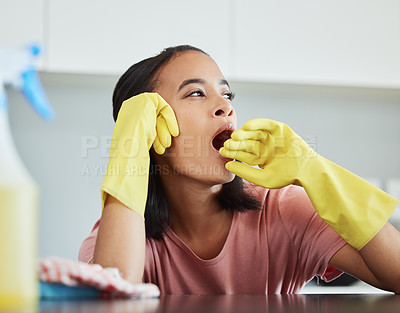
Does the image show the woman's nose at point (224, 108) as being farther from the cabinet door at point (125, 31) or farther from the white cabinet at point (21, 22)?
the white cabinet at point (21, 22)

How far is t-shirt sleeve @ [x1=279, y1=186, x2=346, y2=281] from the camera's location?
114cm

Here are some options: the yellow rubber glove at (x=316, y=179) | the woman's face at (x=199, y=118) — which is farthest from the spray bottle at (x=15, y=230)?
the woman's face at (x=199, y=118)

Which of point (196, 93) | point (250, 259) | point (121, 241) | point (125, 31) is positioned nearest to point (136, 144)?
point (121, 241)

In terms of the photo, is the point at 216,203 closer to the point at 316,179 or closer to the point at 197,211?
the point at 197,211

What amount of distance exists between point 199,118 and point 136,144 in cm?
25

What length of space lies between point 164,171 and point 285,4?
49.6 inches

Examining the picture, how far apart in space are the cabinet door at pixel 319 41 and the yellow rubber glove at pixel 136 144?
3.62 feet

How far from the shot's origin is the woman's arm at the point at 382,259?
1.01m

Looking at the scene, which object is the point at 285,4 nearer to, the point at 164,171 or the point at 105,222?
the point at 164,171

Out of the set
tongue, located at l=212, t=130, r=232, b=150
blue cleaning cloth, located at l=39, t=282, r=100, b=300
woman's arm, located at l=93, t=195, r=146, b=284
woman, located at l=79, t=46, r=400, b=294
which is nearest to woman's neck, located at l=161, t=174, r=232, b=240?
woman, located at l=79, t=46, r=400, b=294

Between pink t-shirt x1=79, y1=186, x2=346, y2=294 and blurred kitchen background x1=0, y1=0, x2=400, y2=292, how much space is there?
3.60 ft

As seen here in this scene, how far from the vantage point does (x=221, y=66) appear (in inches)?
87.8

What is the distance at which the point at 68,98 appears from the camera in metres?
2.53

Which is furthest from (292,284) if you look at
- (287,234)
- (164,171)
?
(164,171)
